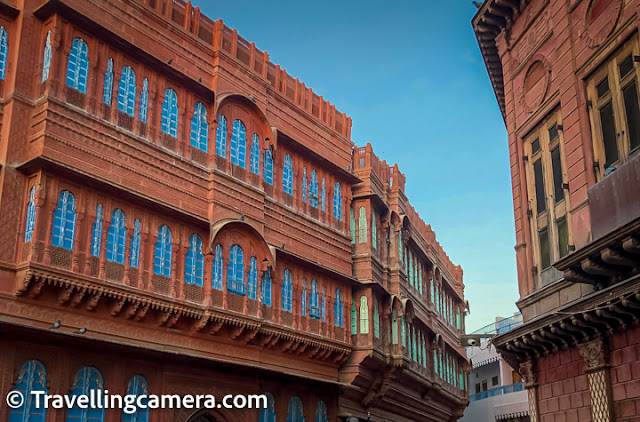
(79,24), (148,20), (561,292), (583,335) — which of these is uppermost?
(148,20)

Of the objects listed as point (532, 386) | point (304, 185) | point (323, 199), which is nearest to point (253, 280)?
point (304, 185)

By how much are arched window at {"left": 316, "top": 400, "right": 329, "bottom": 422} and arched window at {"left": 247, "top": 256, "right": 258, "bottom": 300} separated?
4835 mm

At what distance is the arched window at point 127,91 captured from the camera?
18.2 m

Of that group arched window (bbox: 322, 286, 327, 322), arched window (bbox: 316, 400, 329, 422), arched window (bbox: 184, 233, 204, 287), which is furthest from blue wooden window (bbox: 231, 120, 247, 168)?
arched window (bbox: 316, 400, 329, 422)

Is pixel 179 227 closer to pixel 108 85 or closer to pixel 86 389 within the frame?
pixel 108 85

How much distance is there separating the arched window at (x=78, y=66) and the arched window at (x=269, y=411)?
9690 mm

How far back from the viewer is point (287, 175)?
23.3m

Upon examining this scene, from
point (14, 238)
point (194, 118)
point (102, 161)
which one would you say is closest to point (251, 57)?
point (194, 118)

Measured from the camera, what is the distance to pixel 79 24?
17.2 metres

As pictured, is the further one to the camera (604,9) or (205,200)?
(205,200)

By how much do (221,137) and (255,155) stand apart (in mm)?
1469

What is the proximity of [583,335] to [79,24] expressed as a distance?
492 inches

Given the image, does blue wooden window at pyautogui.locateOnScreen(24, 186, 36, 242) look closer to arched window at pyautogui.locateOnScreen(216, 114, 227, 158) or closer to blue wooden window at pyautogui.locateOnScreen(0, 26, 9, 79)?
blue wooden window at pyautogui.locateOnScreen(0, 26, 9, 79)

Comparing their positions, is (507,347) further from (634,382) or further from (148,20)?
(148,20)
